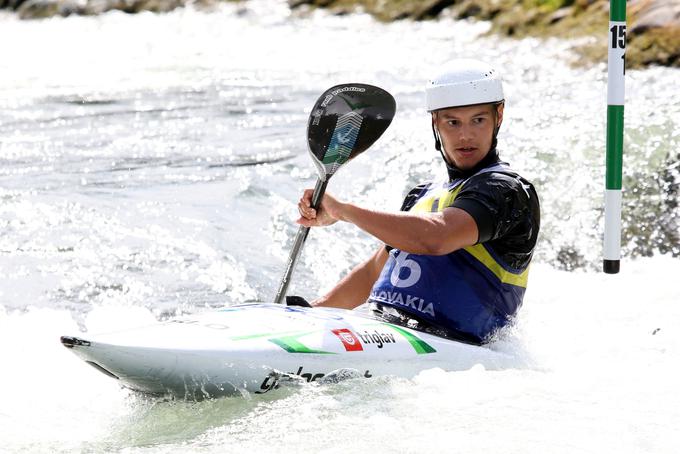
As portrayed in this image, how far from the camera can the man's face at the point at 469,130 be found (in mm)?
4043

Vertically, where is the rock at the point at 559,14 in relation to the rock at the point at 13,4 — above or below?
below

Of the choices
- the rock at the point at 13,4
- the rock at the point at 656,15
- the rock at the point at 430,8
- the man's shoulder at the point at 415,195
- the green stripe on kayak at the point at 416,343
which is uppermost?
the rock at the point at 13,4

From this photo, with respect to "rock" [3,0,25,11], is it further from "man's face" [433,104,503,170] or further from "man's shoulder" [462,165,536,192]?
"man's shoulder" [462,165,536,192]

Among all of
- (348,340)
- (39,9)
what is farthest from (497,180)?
(39,9)

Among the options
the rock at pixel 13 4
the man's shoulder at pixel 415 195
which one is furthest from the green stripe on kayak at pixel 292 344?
the rock at pixel 13 4

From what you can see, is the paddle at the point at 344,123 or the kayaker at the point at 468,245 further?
the paddle at the point at 344,123

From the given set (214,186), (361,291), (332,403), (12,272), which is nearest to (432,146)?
(214,186)

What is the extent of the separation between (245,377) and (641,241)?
420cm

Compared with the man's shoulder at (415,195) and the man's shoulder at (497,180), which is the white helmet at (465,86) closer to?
the man's shoulder at (497,180)

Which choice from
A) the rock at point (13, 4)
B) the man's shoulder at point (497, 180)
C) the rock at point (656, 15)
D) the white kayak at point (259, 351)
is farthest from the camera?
the rock at point (13, 4)

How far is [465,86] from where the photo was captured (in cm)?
401

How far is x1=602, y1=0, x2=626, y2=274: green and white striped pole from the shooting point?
5.04 meters

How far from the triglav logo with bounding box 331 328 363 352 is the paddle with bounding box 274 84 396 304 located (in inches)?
24.9

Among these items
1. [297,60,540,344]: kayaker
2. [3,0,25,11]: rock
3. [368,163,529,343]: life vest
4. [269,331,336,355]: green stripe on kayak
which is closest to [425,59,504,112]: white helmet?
[297,60,540,344]: kayaker
